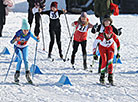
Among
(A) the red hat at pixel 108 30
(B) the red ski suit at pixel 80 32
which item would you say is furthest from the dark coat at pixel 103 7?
(A) the red hat at pixel 108 30

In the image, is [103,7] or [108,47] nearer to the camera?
[108,47]

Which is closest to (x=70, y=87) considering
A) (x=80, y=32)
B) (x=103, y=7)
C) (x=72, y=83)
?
(x=72, y=83)

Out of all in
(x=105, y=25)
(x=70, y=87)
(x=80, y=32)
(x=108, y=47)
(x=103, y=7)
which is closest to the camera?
(x=70, y=87)

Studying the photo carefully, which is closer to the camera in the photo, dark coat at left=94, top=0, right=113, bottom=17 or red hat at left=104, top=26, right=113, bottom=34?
red hat at left=104, top=26, right=113, bottom=34

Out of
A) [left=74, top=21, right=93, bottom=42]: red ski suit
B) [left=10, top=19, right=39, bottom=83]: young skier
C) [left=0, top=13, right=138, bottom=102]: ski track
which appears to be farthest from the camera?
[left=74, top=21, right=93, bottom=42]: red ski suit

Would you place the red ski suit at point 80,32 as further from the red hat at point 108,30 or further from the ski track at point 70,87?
the red hat at point 108,30

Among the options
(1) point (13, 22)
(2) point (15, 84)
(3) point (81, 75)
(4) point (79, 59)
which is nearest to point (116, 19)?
(1) point (13, 22)

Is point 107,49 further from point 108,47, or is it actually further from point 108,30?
point 108,30

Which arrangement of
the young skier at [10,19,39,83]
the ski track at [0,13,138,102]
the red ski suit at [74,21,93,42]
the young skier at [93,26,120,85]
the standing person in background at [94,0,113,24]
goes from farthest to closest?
the standing person in background at [94,0,113,24], the red ski suit at [74,21,93,42], the young skier at [93,26,120,85], the young skier at [10,19,39,83], the ski track at [0,13,138,102]

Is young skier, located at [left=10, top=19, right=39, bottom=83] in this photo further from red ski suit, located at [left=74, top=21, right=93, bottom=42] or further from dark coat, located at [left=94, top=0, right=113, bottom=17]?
dark coat, located at [left=94, top=0, right=113, bottom=17]

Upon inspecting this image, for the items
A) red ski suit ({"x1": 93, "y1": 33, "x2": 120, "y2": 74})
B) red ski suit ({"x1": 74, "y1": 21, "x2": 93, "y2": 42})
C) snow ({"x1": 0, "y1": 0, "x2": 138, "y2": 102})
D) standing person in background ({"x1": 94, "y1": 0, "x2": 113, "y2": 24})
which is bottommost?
snow ({"x1": 0, "y1": 0, "x2": 138, "y2": 102})

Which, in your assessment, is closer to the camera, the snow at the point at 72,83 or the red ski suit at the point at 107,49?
the snow at the point at 72,83

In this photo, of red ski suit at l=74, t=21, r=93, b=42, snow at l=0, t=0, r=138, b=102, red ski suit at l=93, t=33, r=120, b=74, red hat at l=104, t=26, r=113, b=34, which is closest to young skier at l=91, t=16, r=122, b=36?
red hat at l=104, t=26, r=113, b=34

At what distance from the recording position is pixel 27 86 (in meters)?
7.95
